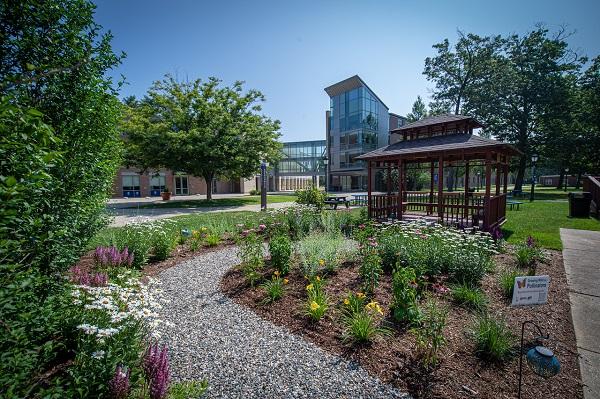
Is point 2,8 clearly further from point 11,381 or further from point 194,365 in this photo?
point 194,365

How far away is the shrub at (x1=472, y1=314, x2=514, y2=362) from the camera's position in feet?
9.69

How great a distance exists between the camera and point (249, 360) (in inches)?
119

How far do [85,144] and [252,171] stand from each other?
18.3m

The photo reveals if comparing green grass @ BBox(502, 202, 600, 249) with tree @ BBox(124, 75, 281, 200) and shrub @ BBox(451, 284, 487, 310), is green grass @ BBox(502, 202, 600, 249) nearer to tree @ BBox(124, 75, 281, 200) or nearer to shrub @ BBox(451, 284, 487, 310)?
shrub @ BBox(451, 284, 487, 310)

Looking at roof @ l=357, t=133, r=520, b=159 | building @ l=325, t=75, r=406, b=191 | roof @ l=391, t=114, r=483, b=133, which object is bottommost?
roof @ l=357, t=133, r=520, b=159

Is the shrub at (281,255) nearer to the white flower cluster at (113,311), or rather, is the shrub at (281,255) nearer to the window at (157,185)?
the white flower cluster at (113,311)

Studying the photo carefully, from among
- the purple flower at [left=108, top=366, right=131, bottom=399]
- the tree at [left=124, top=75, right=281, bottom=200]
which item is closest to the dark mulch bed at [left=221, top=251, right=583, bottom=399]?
the purple flower at [left=108, top=366, right=131, bottom=399]

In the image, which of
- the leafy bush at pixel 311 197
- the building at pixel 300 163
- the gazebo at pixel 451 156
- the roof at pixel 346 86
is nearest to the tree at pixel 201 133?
the leafy bush at pixel 311 197

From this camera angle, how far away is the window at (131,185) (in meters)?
31.6

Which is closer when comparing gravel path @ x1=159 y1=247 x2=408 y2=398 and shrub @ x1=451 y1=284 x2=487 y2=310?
gravel path @ x1=159 y1=247 x2=408 y2=398

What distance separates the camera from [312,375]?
280 cm

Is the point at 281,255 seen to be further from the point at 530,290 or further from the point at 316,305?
the point at 530,290

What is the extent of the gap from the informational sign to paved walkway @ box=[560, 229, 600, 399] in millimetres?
854

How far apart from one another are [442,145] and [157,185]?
3278 centimetres
